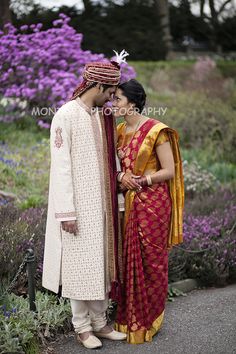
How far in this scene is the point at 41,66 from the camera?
9.62 meters

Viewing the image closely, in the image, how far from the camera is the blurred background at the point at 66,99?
4555mm

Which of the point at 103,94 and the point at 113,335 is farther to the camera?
the point at 113,335

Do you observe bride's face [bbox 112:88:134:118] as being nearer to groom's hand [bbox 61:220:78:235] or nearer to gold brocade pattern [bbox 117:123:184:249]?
gold brocade pattern [bbox 117:123:184:249]

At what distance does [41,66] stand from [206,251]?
5368 millimetres

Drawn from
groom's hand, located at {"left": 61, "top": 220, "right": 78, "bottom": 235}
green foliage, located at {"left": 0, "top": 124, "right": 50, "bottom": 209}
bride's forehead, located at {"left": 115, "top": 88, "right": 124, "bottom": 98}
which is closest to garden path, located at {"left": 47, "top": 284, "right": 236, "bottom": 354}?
groom's hand, located at {"left": 61, "top": 220, "right": 78, "bottom": 235}

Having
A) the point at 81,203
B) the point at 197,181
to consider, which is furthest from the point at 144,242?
the point at 197,181

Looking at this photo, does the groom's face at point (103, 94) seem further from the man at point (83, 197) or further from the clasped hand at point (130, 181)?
the clasped hand at point (130, 181)

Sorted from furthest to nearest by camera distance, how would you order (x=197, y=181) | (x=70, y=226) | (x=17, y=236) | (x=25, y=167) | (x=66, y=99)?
(x=66, y=99) < (x=197, y=181) < (x=25, y=167) < (x=17, y=236) < (x=70, y=226)

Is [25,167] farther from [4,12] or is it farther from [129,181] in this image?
[4,12]

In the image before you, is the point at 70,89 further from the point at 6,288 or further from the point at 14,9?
the point at 14,9

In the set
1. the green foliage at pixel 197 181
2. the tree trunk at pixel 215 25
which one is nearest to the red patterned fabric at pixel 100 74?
the green foliage at pixel 197 181

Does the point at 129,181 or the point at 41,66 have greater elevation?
the point at 41,66

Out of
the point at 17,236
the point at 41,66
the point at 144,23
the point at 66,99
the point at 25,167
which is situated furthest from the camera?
the point at 144,23

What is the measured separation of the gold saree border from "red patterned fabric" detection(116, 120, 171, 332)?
1.2 inches
